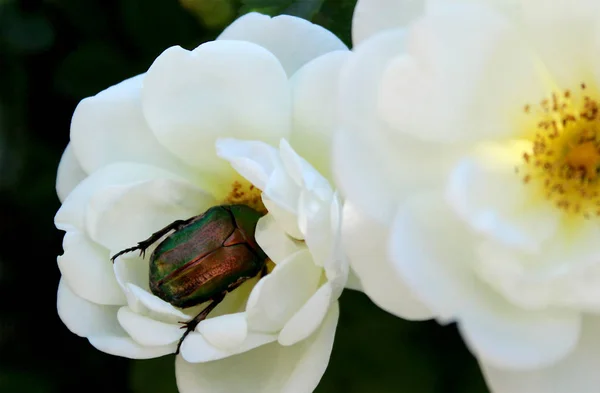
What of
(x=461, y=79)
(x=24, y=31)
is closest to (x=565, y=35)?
(x=461, y=79)

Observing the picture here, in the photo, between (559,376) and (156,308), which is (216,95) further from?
(559,376)

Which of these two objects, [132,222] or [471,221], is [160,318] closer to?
[132,222]

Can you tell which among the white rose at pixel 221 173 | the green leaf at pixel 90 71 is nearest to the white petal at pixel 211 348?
the white rose at pixel 221 173

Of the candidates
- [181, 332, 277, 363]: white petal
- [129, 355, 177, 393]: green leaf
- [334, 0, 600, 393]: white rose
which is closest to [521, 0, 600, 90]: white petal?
[334, 0, 600, 393]: white rose

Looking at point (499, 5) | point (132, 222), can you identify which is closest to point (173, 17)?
point (132, 222)

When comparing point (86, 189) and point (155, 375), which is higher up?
point (86, 189)

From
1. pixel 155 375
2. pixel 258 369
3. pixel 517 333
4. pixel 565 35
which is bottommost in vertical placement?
pixel 155 375

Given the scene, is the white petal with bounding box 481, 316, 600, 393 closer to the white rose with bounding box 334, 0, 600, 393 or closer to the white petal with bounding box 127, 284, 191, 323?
the white rose with bounding box 334, 0, 600, 393

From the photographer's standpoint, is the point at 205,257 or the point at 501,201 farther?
the point at 205,257

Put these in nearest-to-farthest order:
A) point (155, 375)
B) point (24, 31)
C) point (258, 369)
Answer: point (258, 369)
point (155, 375)
point (24, 31)
